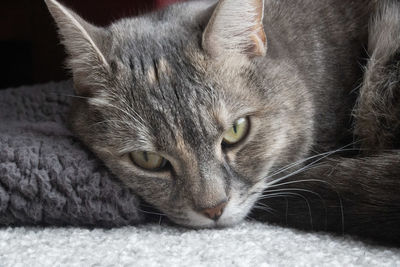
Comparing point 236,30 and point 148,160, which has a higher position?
point 236,30

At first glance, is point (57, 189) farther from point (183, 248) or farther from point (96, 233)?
point (183, 248)

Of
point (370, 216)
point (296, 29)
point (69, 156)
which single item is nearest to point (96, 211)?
point (69, 156)

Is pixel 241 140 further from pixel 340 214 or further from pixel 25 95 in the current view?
pixel 25 95

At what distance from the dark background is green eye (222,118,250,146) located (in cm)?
130

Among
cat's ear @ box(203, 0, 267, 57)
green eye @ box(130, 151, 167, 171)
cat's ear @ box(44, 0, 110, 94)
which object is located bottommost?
green eye @ box(130, 151, 167, 171)

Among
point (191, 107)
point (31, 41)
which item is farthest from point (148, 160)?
point (31, 41)

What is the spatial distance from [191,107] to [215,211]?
263mm

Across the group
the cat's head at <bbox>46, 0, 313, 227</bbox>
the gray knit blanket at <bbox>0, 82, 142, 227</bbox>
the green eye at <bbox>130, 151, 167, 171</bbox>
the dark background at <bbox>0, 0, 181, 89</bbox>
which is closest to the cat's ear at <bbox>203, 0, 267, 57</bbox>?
the cat's head at <bbox>46, 0, 313, 227</bbox>

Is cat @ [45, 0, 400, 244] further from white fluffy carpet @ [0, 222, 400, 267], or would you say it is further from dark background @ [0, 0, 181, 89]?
dark background @ [0, 0, 181, 89]

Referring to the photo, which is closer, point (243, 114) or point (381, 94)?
point (243, 114)

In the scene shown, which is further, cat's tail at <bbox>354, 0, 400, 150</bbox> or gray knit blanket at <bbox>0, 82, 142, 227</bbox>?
cat's tail at <bbox>354, 0, 400, 150</bbox>

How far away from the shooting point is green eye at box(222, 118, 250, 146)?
1.19 m

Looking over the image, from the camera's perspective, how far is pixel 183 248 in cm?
108

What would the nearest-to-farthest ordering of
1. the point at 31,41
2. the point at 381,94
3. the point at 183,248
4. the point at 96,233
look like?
1. the point at 183,248
2. the point at 96,233
3. the point at 381,94
4. the point at 31,41
